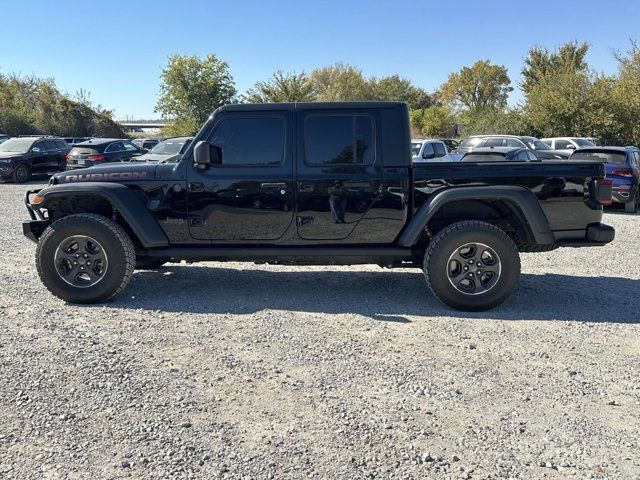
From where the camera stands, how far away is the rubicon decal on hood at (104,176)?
207 inches

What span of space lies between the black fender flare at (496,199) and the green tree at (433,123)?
153 ft

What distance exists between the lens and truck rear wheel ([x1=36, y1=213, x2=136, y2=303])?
203 inches

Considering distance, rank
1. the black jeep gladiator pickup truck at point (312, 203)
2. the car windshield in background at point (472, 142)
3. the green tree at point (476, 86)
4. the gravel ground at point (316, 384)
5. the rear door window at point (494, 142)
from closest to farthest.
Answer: the gravel ground at point (316, 384), the black jeep gladiator pickup truck at point (312, 203), the rear door window at point (494, 142), the car windshield in background at point (472, 142), the green tree at point (476, 86)

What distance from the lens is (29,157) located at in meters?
19.2

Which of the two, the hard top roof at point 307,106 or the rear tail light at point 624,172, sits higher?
the hard top roof at point 307,106

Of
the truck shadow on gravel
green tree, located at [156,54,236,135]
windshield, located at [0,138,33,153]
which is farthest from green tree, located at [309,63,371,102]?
the truck shadow on gravel

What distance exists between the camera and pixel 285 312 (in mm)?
5055

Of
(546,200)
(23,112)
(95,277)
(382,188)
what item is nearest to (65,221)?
(95,277)

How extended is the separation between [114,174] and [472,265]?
362 centimetres

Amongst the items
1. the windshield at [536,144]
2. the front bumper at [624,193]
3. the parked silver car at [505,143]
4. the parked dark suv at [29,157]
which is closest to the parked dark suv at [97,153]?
the parked dark suv at [29,157]

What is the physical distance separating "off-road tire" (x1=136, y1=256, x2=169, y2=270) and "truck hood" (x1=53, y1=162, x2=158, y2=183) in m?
0.98

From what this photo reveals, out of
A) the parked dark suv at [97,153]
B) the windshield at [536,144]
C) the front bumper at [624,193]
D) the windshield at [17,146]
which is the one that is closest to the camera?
the front bumper at [624,193]

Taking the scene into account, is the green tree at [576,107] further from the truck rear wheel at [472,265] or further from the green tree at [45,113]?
the green tree at [45,113]

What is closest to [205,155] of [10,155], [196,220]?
[196,220]
